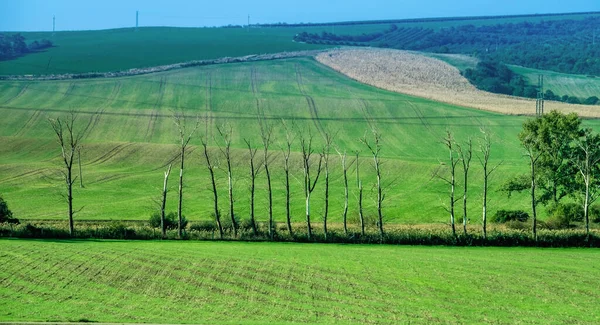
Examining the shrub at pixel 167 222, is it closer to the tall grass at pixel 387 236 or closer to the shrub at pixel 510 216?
the tall grass at pixel 387 236

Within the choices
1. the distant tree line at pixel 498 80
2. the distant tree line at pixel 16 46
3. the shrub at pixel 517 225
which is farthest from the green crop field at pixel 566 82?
the distant tree line at pixel 16 46

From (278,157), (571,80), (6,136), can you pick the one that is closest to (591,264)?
(278,157)

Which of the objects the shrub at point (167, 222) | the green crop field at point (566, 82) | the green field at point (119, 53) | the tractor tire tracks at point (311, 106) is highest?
the green field at point (119, 53)

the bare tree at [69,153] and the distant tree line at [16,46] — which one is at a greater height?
the distant tree line at [16,46]

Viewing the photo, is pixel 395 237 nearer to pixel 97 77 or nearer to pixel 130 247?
pixel 130 247

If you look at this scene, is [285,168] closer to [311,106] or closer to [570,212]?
[570,212]

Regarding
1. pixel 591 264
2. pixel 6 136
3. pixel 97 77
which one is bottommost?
pixel 591 264
